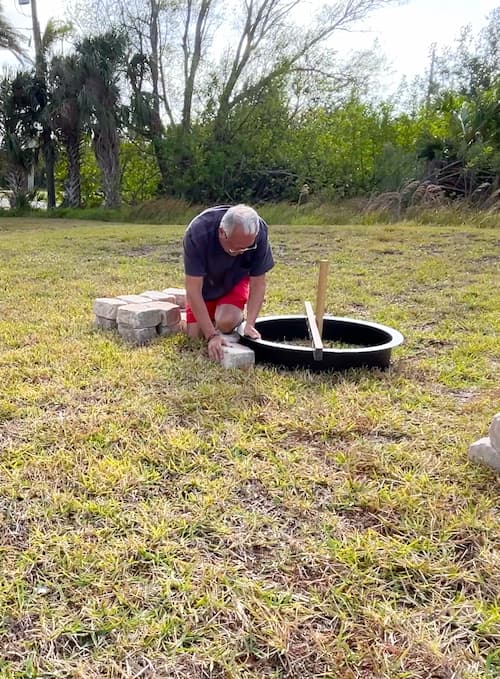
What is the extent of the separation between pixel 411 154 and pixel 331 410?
39.2ft

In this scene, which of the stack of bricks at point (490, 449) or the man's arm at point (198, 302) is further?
the man's arm at point (198, 302)

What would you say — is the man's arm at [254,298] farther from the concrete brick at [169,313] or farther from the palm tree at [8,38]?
the palm tree at [8,38]

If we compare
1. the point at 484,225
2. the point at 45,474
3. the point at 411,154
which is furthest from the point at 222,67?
the point at 45,474

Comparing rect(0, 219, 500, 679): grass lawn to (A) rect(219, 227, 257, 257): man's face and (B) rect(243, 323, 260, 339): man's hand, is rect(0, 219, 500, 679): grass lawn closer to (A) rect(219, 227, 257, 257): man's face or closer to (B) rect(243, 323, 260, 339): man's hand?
(B) rect(243, 323, 260, 339): man's hand

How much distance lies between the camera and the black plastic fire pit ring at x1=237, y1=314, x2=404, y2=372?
236cm

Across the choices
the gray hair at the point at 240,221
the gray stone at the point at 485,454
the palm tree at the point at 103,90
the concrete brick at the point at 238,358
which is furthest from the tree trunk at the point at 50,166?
the gray stone at the point at 485,454

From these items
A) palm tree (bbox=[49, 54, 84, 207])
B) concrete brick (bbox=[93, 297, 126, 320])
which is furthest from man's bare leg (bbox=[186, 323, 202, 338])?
palm tree (bbox=[49, 54, 84, 207])

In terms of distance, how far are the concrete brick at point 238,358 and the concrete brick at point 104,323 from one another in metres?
0.88

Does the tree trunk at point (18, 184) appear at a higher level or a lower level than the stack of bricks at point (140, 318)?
higher

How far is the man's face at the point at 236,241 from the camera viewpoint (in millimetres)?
2299

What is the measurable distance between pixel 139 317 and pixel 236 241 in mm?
728

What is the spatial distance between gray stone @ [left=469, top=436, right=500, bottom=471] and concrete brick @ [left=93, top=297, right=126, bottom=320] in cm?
195

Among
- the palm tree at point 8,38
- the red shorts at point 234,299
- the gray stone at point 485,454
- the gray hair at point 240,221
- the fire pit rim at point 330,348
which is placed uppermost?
the palm tree at point 8,38

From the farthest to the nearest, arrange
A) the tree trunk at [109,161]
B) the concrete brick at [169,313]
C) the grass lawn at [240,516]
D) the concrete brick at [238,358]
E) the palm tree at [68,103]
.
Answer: the tree trunk at [109,161] → the palm tree at [68,103] → the concrete brick at [169,313] → the concrete brick at [238,358] → the grass lawn at [240,516]
